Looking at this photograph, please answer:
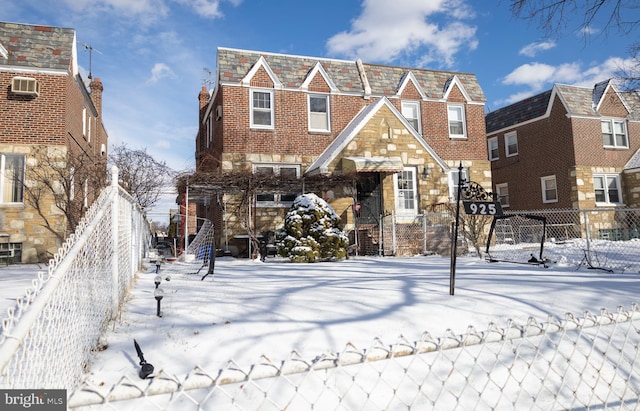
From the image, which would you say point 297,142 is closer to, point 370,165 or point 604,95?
point 370,165

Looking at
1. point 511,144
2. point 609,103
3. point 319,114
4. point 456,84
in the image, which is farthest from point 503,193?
point 319,114

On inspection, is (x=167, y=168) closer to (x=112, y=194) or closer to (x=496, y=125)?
(x=112, y=194)

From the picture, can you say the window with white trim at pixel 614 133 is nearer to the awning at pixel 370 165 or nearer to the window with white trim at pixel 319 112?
the awning at pixel 370 165

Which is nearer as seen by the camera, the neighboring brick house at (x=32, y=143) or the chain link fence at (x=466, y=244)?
the chain link fence at (x=466, y=244)

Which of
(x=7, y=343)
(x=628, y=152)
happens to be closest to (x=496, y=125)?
(x=628, y=152)

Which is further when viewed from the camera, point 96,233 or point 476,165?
point 476,165

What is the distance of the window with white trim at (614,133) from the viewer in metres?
21.9

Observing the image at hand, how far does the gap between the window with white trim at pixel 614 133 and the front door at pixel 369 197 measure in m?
14.4

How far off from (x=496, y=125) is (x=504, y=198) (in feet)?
15.5

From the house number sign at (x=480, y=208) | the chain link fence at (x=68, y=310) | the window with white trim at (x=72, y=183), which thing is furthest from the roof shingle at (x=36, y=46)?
the house number sign at (x=480, y=208)

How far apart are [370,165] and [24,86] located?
38.0 feet

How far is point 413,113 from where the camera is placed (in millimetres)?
18781

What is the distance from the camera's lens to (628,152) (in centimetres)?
2214

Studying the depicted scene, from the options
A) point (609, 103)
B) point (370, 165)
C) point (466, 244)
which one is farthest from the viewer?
point (609, 103)
